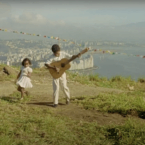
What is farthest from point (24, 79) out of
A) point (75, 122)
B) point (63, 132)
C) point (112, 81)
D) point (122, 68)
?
point (122, 68)

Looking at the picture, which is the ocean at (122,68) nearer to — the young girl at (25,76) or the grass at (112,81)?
the grass at (112,81)

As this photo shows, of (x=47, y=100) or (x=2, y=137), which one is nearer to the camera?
(x=2, y=137)

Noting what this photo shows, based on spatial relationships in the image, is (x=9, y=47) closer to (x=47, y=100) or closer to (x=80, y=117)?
(x=47, y=100)

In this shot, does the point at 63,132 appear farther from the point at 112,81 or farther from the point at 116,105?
the point at 112,81

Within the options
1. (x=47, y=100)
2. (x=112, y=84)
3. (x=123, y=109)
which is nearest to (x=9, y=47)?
(x=112, y=84)

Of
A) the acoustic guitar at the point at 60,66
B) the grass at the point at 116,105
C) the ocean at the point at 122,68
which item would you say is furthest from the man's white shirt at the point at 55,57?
the ocean at the point at 122,68

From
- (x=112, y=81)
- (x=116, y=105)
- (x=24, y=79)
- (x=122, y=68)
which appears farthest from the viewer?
(x=122, y=68)

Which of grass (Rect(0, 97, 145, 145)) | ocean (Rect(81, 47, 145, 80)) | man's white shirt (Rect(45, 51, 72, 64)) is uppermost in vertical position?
man's white shirt (Rect(45, 51, 72, 64))

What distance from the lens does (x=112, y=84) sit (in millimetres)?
11242

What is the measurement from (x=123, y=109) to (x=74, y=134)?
1722mm

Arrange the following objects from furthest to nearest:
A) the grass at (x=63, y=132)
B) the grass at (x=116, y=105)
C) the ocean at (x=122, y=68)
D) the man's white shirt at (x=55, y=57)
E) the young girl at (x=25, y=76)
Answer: the ocean at (x=122, y=68), the young girl at (x=25, y=76), the man's white shirt at (x=55, y=57), the grass at (x=116, y=105), the grass at (x=63, y=132)

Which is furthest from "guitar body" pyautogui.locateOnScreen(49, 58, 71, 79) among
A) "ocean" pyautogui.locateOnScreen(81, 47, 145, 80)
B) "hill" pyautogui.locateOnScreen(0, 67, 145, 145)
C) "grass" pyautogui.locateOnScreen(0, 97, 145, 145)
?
"ocean" pyautogui.locateOnScreen(81, 47, 145, 80)

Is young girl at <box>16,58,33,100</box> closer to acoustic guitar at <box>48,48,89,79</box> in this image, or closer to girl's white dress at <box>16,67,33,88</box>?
girl's white dress at <box>16,67,33,88</box>

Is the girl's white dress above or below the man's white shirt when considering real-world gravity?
below
